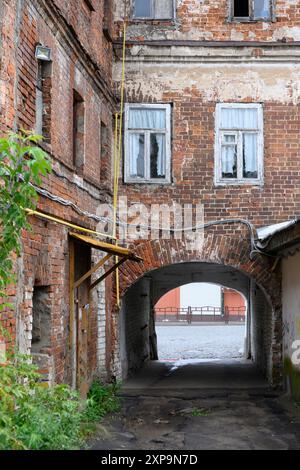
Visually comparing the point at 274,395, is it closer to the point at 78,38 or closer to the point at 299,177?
the point at 299,177

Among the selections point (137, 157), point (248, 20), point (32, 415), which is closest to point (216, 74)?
point (248, 20)

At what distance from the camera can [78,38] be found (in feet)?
34.3

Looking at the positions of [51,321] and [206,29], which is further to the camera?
[206,29]

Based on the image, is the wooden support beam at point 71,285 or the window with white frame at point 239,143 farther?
the window with white frame at point 239,143

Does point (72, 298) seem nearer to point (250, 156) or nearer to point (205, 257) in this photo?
point (205, 257)

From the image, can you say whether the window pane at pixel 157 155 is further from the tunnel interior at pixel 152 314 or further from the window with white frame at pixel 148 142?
the tunnel interior at pixel 152 314

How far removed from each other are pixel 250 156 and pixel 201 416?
16.3ft

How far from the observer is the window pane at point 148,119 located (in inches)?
523

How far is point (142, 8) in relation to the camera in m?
13.6

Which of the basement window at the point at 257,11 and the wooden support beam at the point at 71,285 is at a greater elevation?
the basement window at the point at 257,11

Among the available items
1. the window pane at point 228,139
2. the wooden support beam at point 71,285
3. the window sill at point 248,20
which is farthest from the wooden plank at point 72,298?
the window sill at point 248,20

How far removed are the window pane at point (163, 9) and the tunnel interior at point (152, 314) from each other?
5585 millimetres

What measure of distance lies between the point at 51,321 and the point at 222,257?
15.5ft

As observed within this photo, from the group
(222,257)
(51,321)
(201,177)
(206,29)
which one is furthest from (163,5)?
(51,321)
